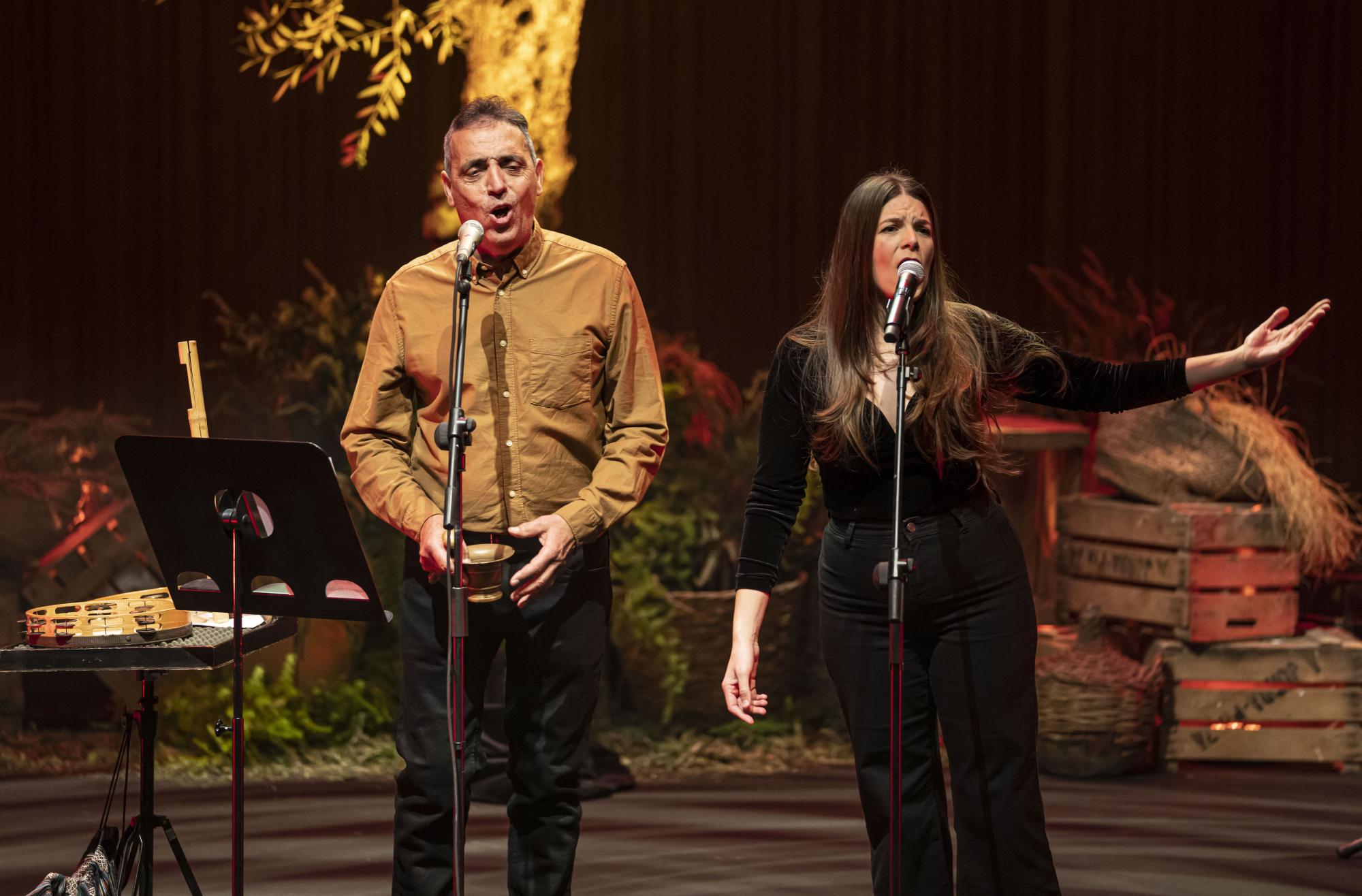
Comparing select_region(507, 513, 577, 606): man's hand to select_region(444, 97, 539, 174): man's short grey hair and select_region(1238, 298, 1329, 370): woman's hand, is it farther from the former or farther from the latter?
select_region(1238, 298, 1329, 370): woman's hand

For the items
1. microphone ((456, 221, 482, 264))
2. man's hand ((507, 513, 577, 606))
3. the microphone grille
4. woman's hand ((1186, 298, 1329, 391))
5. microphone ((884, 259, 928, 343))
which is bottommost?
man's hand ((507, 513, 577, 606))

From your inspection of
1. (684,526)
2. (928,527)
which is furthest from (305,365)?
(928,527)

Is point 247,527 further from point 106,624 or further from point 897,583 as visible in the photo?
point 897,583

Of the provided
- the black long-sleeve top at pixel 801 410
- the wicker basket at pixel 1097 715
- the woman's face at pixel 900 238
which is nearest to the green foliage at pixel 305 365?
the wicker basket at pixel 1097 715

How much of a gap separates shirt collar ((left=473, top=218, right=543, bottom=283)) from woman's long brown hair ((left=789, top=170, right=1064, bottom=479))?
0.51 meters

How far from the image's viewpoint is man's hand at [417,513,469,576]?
2510 mm

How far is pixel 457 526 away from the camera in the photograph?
2.24 meters

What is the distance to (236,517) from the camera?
2.48 meters

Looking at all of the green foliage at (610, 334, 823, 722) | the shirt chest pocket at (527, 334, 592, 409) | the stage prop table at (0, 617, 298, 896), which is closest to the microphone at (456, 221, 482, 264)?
the shirt chest pocket at (527, 334, 592, 409)

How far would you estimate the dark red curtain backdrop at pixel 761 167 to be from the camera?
559 centimetres

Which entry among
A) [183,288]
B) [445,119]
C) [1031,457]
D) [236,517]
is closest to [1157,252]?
[1031,457]

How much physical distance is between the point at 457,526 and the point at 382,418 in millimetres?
566

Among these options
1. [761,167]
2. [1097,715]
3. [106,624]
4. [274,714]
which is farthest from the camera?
[761,167]

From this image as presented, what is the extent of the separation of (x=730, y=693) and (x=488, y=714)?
→ 6.75 ft
